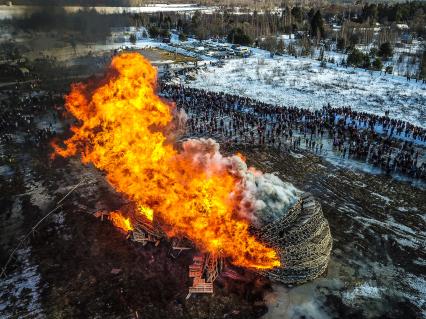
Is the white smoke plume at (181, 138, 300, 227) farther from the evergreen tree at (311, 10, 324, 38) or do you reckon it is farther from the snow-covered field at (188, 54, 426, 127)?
the evergreen tree at (311, 10, 324, 38)

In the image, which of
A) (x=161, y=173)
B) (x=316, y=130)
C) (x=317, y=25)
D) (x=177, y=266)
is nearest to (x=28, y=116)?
(x=161, y=173)

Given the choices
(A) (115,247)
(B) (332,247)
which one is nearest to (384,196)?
(B) (332,247)

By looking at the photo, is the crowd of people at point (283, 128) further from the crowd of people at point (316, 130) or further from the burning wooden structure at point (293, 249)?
the burning wooden structure at point (293, 249)

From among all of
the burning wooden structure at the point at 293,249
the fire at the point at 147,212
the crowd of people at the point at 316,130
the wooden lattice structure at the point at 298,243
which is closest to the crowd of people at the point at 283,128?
the crowd of people at the point at 316,130

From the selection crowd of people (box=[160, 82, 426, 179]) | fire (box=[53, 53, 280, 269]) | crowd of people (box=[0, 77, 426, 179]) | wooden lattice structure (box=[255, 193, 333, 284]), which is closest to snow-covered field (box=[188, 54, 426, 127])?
crowd of people (box=[160, 82, 426, 179])

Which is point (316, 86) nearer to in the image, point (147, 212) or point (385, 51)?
point (385, 51)

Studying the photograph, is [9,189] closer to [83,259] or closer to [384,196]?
[83,259]

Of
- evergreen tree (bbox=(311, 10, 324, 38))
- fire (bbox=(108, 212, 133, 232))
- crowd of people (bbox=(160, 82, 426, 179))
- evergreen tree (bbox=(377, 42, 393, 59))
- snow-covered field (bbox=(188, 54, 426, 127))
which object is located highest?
evergreen tree (bbox=(311, 10, 324, 38))
